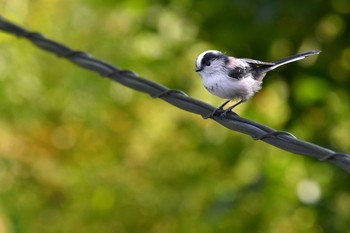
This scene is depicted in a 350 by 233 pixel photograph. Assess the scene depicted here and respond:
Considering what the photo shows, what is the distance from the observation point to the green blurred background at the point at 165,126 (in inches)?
186

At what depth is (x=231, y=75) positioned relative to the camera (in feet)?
11.5

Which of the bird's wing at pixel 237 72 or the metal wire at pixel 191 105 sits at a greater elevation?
the bird's wing at pixel 237 72

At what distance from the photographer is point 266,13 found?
434cm

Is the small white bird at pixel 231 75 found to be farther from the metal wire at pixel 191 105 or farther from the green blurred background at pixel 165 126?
the green blurred background at pixel 165 126

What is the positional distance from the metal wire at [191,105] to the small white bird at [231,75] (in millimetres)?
207

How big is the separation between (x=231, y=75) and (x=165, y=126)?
92.3 inches

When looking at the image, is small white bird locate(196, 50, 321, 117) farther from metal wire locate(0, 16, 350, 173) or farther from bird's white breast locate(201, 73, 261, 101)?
metal wire locate(0, 16, 350, 173)

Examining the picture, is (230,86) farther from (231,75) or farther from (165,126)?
(165,126)

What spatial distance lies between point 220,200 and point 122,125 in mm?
1324

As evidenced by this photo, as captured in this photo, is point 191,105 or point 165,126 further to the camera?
point 165,126

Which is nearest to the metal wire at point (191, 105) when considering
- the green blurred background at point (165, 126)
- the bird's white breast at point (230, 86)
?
the bird's white breast at point (230, 86)

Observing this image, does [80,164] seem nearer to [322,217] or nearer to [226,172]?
[226,172]

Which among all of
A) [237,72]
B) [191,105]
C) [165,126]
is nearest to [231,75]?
[237,72]

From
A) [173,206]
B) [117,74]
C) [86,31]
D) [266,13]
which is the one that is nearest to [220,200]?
[173,206]
